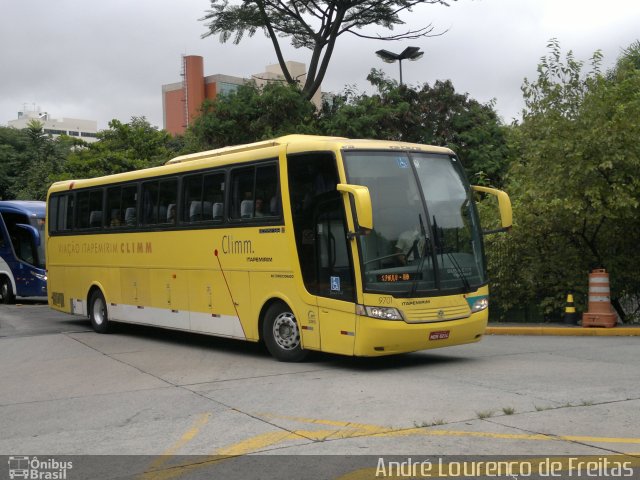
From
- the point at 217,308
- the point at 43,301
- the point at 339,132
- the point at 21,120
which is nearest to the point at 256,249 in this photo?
the point at 217,308

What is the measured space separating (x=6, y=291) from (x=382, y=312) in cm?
2095

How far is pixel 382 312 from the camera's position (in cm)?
1071

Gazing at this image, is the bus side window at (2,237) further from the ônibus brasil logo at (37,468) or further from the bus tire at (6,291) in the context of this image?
the ônibus brasil logo at (37,468)

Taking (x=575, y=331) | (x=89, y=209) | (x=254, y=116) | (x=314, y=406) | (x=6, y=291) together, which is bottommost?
(x=575, y=331)

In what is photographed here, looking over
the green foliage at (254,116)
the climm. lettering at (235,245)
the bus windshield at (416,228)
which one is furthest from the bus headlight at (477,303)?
the green foliage at (254,116)

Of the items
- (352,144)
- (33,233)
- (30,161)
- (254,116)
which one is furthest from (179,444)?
(30,161)

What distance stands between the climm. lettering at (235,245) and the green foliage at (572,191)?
23.7ft

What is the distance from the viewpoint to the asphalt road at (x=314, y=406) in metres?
6.71

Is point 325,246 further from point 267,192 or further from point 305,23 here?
point 305,23

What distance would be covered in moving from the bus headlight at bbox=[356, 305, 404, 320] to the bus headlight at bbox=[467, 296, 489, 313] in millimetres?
1316

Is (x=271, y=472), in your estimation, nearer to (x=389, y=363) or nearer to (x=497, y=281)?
(x=389, y=363)

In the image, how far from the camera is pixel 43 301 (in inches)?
1180

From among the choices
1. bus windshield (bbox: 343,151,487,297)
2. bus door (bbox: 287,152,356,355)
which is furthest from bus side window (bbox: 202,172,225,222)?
bus windshield (bbox: 343,151,487,297)

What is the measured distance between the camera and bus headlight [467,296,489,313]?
1150cm
